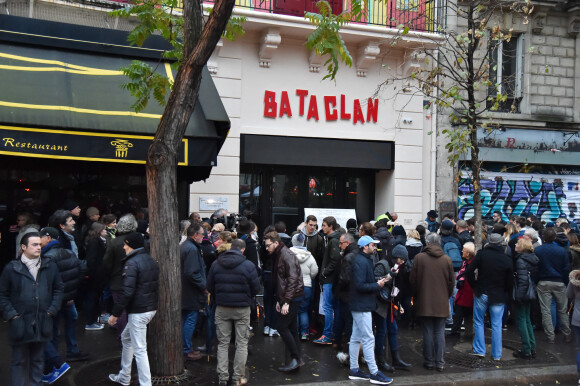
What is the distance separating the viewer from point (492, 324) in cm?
779

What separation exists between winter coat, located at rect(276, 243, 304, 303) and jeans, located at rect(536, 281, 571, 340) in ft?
16.0

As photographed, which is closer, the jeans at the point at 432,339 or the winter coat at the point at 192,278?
the winter coat at the point at 192,278

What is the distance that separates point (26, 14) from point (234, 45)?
4.47 m

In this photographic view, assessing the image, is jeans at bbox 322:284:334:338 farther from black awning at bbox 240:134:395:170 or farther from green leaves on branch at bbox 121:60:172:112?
black awning at bbox 240:134:395:170

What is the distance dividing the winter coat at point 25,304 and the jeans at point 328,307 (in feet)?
13.5

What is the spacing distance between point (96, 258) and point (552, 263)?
7.56m

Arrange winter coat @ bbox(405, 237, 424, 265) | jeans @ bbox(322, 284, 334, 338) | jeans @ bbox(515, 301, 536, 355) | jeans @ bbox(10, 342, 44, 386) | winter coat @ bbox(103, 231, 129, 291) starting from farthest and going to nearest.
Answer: winter coat @ bbox(405, 237, 424, 265) → jeans @ bbox(322, 284, 334, 338) → jeans @ bbox(515, 301, 536, 355) → winter coat @ bbox(103, 231, 129, 291) → jeans @ bbox(10, 342, 44, 386)

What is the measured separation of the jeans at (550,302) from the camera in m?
9.20

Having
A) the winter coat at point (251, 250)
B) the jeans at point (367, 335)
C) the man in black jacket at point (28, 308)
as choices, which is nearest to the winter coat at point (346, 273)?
the jeans at point (367, 335)

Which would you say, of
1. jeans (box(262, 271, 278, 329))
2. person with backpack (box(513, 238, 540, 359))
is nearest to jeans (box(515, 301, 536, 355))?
person with backpack (box(513, 238, 540, 359))

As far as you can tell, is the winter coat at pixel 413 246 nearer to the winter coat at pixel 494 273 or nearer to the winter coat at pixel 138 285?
the winter coat at pixel 494 273

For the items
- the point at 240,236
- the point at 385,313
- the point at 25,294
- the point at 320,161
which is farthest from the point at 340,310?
the point at 320,161

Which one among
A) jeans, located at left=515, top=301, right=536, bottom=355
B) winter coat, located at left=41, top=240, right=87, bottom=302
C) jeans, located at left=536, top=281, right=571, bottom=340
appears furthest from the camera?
jeans, located at left=536, top=281, right=571, bottom=340

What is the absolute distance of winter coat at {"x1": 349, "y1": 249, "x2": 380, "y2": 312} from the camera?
6.67 m
